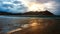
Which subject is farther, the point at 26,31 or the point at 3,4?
the point at 3,4

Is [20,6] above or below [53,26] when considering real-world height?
above

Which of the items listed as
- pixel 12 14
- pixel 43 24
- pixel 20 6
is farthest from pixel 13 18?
pixel 43 24

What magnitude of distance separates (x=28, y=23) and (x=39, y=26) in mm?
151

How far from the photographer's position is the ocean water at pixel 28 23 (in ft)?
Answer: 6.15

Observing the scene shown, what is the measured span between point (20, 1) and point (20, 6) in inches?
2.7

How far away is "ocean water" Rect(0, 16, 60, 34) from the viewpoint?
73.7 inches

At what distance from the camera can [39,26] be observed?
6.17ft

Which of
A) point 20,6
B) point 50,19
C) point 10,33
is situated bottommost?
point 10,33

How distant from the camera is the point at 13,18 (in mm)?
1946

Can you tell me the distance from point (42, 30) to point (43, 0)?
414mm

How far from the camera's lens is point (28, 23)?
1.91 meters

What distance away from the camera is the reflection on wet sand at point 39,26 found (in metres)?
1.84

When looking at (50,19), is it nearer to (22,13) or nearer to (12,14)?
(22,13)

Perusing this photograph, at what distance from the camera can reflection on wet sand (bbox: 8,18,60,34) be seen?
1841 millimetres
